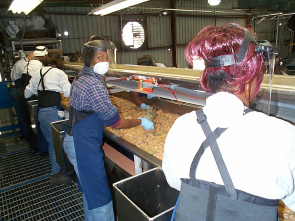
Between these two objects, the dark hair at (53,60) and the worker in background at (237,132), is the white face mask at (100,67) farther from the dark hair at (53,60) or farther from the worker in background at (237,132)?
the dark hair at (53,60)

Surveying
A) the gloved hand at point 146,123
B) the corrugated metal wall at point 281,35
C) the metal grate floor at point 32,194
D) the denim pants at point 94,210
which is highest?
the corrugated metal wall at point 281,35

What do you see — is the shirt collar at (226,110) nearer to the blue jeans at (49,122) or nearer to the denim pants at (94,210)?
the denim pants at (94,210)

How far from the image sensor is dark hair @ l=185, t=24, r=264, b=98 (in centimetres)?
88

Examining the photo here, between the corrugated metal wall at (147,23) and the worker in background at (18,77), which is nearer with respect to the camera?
the worker in background at (18,77)

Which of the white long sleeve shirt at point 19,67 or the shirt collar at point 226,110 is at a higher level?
the white long sleeve shirt at point 19,67

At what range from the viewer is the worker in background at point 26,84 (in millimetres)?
4469

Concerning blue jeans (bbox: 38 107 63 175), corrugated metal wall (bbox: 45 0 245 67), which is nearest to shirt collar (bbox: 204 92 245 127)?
blue jeans (bbox: 38 107 63 175)

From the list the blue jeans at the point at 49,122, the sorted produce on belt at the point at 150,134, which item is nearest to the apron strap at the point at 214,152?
the sorted produce on belt at the point at 150,134

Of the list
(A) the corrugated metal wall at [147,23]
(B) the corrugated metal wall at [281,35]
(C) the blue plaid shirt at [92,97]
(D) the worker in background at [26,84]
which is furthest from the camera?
(A) the corrugated metal wall at [147,23]

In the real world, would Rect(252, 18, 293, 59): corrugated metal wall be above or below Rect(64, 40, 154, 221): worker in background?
above

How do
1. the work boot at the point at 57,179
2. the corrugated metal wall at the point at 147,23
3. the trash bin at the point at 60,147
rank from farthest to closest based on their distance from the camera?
1. the corrugated metal wall at the point at 147,23
2. the work boot at the point at 57,179
3. the trash bin at the point at 60,147

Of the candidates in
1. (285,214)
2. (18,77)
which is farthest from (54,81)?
(285,214)

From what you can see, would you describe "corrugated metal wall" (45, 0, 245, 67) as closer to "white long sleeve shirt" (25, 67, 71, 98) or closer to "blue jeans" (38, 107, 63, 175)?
"white long sleeve shirt" (25, 67, 71, 98)

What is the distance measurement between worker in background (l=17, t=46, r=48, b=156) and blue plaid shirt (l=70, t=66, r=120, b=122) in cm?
282
